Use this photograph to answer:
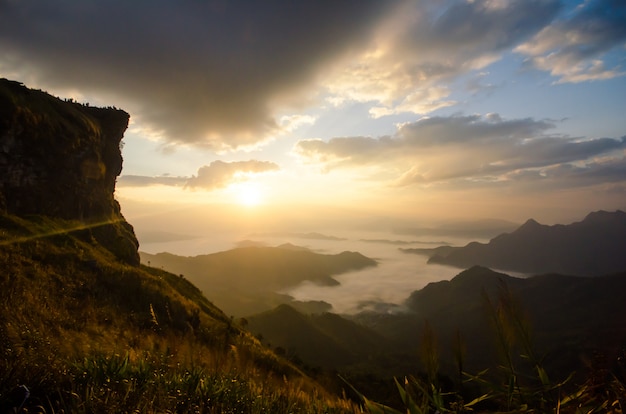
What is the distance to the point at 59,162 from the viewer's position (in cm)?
3706

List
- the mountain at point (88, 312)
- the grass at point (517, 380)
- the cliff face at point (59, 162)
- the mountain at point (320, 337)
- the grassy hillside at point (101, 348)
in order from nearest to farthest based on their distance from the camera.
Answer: the grass at point (517, 380)
the grassy hillside at point (101, 348)
the mountain at point (88, 312)
the cliff face at point (59, 162)
the mountain at point (320, 337)

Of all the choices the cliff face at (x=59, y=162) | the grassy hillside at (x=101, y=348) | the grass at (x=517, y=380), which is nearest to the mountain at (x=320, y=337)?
the cliff face at (x=59, y=162)

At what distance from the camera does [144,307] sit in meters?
22.4

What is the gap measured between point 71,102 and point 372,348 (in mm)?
163384

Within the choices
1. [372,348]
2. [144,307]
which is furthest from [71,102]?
[372,348]

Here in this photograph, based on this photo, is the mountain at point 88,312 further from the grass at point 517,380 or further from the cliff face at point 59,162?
the grass at point 517,380

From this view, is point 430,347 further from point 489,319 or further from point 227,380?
point 227,380

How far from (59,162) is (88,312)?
2952 centimetres

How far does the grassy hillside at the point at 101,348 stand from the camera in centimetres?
349

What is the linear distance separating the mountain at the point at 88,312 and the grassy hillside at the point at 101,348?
0.03 metres

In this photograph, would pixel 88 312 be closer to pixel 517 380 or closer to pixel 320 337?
pixel 517 380

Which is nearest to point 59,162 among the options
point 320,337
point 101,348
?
point 101,348

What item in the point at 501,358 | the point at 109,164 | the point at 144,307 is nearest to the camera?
the point at 501,358

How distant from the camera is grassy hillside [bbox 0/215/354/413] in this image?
349 cm
